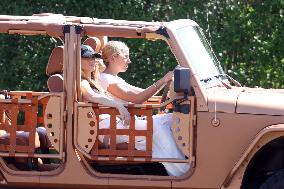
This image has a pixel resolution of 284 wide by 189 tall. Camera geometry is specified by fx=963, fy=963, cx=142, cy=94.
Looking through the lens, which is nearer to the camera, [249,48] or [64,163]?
[64,163]

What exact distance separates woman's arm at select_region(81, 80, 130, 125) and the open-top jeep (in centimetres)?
5

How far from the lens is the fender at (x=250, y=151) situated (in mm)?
7020

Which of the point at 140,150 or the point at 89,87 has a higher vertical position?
the point at 89,87

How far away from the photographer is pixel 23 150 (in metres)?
7.52

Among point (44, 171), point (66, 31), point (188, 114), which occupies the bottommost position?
point (44, 171)

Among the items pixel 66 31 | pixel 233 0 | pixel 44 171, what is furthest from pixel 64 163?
pixel 233 0

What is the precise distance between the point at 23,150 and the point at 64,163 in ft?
1.17

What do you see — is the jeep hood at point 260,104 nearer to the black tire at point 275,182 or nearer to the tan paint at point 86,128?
the black tire at point 275,182

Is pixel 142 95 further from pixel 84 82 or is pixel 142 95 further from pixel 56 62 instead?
pixel 56 62

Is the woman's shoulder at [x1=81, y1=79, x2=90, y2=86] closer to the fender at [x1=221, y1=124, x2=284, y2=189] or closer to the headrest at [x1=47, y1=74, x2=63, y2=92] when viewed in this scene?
the headrest at [x1=47, y1=74, x2=63, y2=92]

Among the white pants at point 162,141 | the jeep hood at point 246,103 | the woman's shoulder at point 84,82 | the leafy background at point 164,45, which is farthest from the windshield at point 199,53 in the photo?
the leafy background at point 164,45

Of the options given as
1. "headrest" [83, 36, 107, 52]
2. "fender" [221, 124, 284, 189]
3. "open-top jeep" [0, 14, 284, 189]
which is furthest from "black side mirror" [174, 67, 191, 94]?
"headrest" [83, 36, 107, 52]

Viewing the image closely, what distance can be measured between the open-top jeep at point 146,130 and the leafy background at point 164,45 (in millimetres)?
4302

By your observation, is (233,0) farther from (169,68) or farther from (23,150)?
(23,150)
